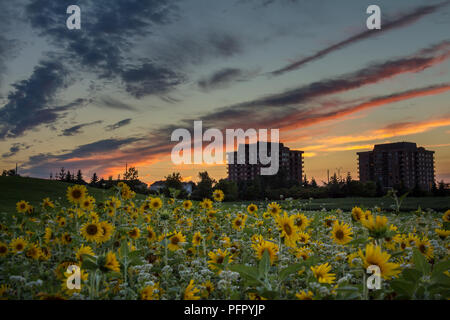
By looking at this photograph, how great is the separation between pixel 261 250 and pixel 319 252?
60.9 inches

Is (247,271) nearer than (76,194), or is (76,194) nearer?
(247,271)

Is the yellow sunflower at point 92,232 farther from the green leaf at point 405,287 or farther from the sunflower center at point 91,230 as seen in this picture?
the green leaf at point 405,287

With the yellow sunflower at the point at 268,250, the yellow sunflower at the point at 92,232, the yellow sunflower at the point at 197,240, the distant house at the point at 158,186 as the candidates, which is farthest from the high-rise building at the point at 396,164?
the yellow sunflower at the point at 92,232

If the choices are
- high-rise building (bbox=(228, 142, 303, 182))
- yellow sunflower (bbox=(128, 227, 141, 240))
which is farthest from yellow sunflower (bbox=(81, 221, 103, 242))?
high-rise building (bbox=(228, 142, 303, 182))

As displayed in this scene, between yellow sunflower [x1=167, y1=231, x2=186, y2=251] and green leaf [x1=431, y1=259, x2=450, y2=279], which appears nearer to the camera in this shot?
green leaf [x1=431, y1=259, x2=450, y2=279]

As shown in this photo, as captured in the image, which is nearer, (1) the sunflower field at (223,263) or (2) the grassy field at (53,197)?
(1) the sunflower field at (223,263)

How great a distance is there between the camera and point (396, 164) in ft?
265

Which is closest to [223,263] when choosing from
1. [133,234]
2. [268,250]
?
[268,250]

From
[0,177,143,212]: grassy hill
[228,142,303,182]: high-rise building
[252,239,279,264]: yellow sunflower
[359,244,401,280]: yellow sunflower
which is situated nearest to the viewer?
[359,244,401,280]: yellow sunflower

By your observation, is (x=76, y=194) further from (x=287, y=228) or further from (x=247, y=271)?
(x=247, y=271)

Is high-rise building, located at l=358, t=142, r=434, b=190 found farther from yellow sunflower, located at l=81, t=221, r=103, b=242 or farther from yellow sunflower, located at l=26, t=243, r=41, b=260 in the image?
yellow sunflower, located at l=26, t=243, r=41, b=260

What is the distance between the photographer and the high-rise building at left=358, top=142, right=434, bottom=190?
80312mm

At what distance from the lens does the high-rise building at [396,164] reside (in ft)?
263
